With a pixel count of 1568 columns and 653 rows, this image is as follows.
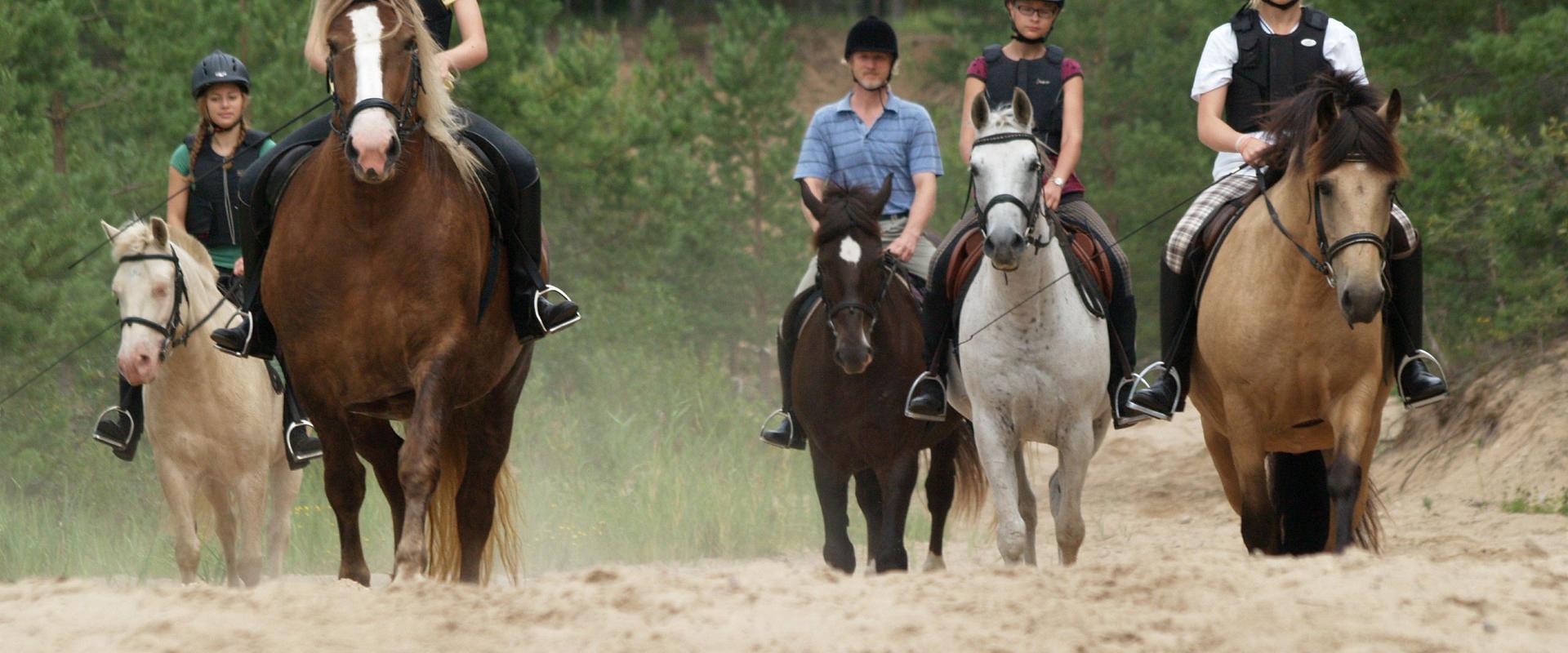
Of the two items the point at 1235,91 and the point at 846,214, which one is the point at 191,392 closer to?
the point at 846,214

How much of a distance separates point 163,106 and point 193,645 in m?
11.7

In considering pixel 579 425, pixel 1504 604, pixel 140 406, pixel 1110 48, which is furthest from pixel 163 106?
pixel 1504 604

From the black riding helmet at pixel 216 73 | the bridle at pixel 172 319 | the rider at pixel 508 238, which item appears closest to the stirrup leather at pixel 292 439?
the bridle at pixel 172 319

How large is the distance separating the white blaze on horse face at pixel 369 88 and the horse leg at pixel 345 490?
1459 millimetres

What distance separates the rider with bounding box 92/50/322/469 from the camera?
31.3ft

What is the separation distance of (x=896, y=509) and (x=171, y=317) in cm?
384

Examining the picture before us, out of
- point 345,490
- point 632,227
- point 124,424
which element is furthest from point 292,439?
point 632,227

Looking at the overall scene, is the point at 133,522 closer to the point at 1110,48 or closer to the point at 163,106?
the point at 163,106

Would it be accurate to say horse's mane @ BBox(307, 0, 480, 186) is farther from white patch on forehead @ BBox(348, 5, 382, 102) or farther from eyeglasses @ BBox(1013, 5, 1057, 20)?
eyeglasses @ BBox(1013, 5, 1057, 20)

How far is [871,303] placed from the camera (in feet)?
29.2

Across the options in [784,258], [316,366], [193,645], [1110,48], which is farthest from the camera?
[784,258]

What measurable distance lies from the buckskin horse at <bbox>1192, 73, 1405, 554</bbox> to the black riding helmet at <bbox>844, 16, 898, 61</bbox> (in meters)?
2.65

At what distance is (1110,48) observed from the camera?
72.1ft

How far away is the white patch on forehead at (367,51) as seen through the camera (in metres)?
6.52
